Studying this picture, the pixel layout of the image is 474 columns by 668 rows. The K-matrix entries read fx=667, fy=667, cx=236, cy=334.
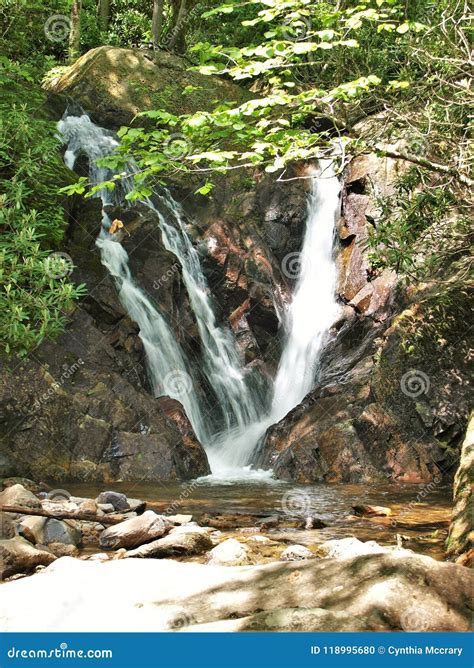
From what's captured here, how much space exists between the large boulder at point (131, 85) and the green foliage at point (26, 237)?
26.8ft

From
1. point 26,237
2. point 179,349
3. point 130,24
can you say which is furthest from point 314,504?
point 130,24

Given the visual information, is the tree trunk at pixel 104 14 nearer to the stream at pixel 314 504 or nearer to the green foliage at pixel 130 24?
the green foliage at pixel 130 24

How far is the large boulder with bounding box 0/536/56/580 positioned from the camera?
209 inches

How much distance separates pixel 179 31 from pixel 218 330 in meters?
12.9

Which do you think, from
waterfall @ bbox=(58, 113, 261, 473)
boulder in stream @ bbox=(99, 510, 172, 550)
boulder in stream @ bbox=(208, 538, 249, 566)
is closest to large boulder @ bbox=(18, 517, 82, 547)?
boulder in stream @ bbox=(99, 510, 172, 550)

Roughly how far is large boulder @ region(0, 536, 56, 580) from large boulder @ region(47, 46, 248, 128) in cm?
1488

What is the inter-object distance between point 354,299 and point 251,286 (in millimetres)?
2650

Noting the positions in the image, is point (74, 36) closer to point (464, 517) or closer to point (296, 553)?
point (296, 553)

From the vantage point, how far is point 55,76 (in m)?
20.6

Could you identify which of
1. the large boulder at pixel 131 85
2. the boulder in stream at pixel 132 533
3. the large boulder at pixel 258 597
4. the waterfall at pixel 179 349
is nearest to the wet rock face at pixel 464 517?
the large boulder at pixel 258 597

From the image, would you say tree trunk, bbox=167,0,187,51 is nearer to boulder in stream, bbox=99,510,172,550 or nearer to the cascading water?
the cascading water

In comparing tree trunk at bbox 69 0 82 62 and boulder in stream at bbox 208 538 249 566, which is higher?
tree trunk at bbox 69 0 82 62

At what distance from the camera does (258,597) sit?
326 cm

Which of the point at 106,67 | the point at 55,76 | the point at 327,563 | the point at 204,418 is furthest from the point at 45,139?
the point at 55,76
